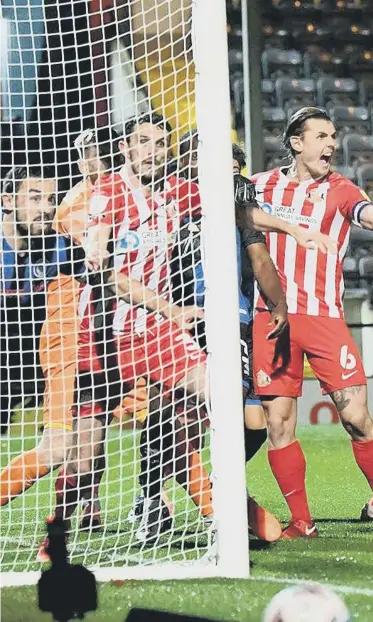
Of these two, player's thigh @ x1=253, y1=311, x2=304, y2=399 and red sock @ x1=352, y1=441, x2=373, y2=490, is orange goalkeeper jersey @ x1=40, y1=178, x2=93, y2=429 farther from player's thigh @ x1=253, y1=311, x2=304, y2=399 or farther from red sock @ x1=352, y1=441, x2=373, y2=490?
red sock @ x1=352, y1=441, x2=373, y2=490

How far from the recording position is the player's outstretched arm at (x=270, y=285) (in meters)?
4.09

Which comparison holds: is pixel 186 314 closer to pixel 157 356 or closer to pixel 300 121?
pixel 157 356

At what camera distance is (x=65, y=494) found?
12.3 feet

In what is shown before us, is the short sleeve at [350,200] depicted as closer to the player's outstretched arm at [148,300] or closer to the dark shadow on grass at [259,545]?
the player's outstretched arm at [148,300]

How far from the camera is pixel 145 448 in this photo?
4047 mm

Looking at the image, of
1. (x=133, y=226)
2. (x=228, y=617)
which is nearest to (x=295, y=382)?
(x=133, y=226)

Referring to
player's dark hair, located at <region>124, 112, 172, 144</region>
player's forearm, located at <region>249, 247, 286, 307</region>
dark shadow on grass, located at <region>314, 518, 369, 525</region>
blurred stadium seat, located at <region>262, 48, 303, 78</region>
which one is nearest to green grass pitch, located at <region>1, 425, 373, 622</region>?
dark shadow on grass, located at <region>314, 518, 369, 525</region>

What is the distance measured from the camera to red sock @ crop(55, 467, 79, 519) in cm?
375

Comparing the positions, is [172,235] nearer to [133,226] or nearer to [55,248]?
[133,226]

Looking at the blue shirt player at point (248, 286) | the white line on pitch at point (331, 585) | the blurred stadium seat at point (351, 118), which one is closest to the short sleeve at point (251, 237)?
the blue shirt player at point (248, 286)

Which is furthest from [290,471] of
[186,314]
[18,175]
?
[18,175]

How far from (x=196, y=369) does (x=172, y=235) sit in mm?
531

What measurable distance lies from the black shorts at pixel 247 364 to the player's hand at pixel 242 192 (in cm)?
48

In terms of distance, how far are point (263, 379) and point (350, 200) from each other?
0.74 m
